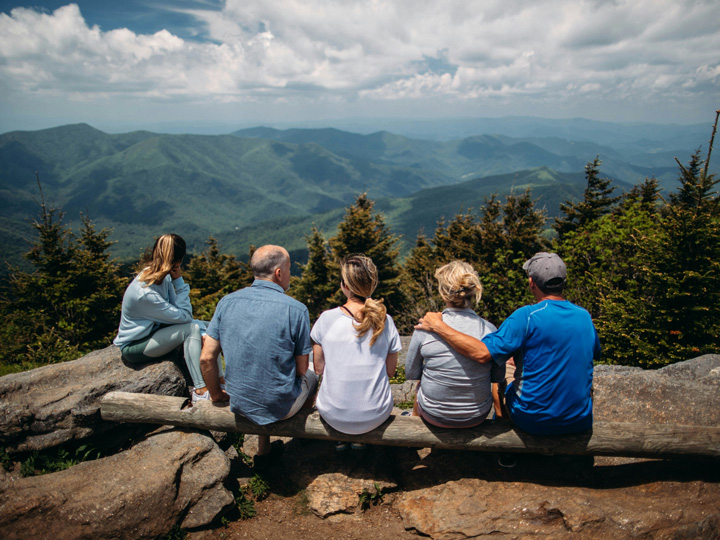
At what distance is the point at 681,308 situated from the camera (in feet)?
23.9

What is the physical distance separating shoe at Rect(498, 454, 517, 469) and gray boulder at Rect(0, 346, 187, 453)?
4.14 m

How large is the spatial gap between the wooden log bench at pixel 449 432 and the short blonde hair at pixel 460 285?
1.44m

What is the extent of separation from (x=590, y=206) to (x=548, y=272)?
3174 centimetres

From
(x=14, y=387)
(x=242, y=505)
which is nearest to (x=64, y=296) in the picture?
(x=14, y=387)

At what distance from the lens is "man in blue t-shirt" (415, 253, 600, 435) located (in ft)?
11.7

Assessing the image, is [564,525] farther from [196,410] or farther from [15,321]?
[15,321]

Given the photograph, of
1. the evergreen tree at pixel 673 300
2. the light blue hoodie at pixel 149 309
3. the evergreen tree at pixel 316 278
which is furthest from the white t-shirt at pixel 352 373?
the evergreen tree at pixel 316 278

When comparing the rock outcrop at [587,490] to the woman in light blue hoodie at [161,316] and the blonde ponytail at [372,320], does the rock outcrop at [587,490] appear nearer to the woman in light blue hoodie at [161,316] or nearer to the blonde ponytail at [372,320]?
the blonde ponytail at [372,320]

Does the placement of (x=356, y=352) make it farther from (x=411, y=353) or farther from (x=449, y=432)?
(x=449, y=432)

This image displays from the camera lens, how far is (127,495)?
3551 mm

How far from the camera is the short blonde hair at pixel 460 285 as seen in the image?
373 cm

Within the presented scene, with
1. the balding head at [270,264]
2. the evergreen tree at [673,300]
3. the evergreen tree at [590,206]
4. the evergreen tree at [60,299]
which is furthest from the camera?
the evergreen tree at [590,206]

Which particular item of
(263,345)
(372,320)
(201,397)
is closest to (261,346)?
(263,345)

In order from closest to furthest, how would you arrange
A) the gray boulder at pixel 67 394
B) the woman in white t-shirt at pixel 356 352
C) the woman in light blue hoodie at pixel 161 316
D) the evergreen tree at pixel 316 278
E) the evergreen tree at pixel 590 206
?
the woman in white t-shirt at pixel 356 352, the gray boulder at pixel 67 394, the woman in light blue hoodie at pixel 161 316, the evergreen tree at pixel 316 278, the evergreen tree at pixel 590 206
